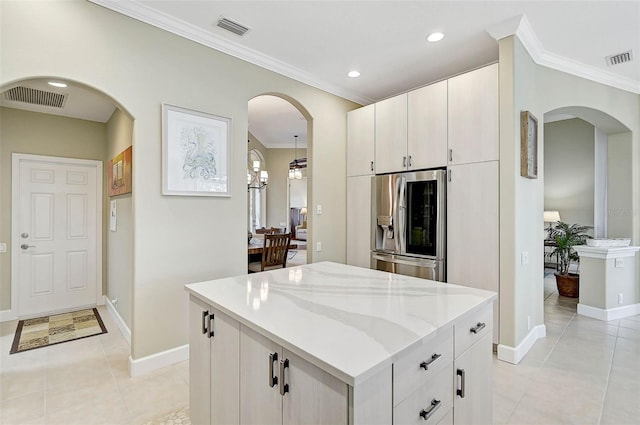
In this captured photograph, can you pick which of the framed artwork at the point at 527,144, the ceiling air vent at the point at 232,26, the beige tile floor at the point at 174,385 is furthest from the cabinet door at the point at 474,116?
the ceiling air vent at the point at 232,26

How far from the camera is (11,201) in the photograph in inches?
149

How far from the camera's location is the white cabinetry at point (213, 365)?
1.41 metres

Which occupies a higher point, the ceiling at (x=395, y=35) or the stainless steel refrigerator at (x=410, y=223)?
the ceiling at (x=395, y=35)

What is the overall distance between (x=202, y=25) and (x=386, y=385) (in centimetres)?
298

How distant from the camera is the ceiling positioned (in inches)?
94.4

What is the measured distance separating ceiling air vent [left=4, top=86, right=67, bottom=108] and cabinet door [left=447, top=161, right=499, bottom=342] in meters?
4.40

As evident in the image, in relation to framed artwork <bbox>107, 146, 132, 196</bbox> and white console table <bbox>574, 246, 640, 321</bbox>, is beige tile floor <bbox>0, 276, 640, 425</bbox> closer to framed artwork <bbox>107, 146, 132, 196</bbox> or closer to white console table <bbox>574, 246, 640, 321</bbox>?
white console table <bbox>574, 246, 640, 321</bbox>

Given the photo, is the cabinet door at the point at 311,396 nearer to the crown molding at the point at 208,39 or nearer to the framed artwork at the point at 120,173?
the crown molding at the point at 208,39

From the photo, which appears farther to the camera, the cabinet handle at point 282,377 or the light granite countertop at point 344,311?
the cabinet handle at point 282,377

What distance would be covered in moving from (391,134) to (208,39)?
2.10 metres

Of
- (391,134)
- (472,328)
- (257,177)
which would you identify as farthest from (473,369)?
(257,177)

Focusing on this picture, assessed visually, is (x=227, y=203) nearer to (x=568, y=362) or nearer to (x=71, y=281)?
(x=71, y=281)

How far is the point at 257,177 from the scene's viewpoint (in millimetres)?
8195

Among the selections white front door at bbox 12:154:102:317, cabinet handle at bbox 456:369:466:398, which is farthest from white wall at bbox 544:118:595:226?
white front door at bbox 12:154:102:317
